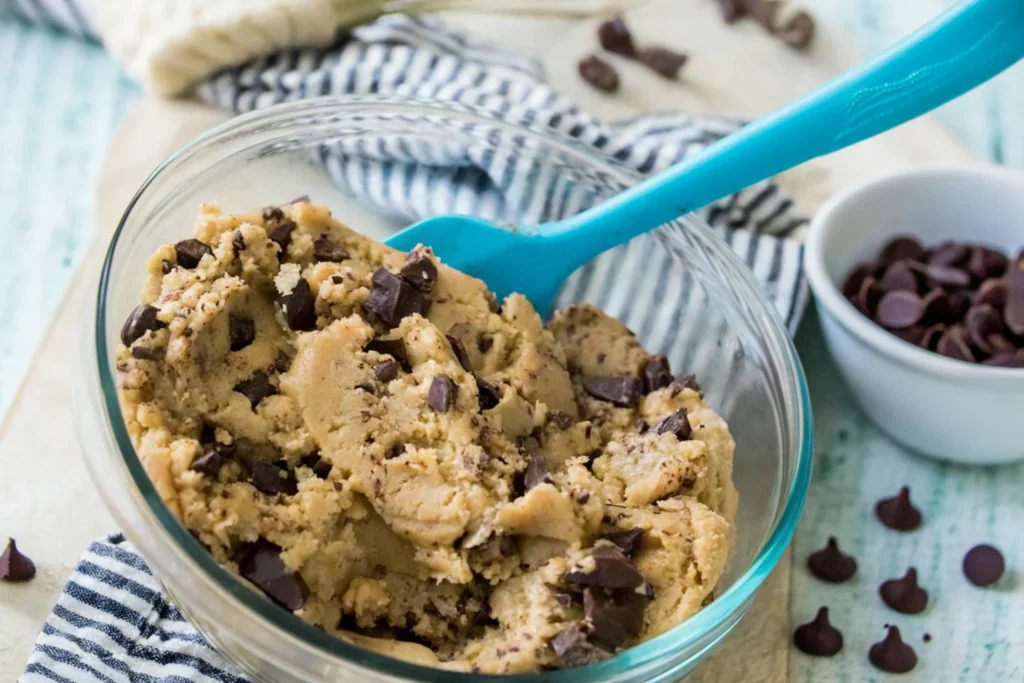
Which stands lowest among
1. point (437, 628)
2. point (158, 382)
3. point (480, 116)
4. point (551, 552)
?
point (437, 628)

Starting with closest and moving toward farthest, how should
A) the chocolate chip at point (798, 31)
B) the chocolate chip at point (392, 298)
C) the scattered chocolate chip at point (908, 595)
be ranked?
1. the chocolate chip at point (392, 298)
2. the scattered chocolate chip at point (908, 595)
3. the chocolate chip at point (798, 31)

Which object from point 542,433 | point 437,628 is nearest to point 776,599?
point 542,433

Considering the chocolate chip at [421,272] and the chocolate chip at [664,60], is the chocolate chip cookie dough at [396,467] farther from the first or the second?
the chocolate chip at [664,60]

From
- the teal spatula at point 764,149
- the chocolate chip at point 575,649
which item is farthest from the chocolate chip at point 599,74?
the chocolate chip at point 575,649

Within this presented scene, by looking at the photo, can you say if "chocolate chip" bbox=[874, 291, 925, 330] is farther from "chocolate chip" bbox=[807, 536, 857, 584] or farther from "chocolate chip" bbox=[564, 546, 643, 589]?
"chocolate chip" bbox=[564, 546, 643, 589]

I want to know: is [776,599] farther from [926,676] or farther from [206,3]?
[206,3]

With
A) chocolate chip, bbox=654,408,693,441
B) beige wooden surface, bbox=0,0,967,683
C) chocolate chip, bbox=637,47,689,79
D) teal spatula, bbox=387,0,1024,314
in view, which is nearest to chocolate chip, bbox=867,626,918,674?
beige wooden surface, bbox=0,0,967,683

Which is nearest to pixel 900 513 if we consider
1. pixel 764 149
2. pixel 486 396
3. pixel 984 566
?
pixel 984 566

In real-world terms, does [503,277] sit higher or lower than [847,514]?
higher
